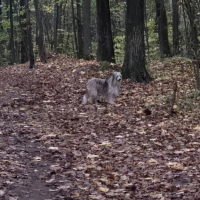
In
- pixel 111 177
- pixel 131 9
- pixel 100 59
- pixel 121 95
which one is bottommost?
pixel 111 177

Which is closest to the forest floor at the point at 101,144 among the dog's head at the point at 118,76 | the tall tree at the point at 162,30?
the dog's head at the point at 118,76

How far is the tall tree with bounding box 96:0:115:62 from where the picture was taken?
659 inches

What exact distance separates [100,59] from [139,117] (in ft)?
26.3

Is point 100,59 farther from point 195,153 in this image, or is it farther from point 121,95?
point 195,153

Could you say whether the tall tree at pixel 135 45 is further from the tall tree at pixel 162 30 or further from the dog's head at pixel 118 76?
the tall tree at pixel 162 30

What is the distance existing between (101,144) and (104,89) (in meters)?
4.12

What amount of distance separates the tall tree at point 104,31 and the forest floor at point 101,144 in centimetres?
352

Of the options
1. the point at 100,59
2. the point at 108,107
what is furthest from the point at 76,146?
the point at 100,59

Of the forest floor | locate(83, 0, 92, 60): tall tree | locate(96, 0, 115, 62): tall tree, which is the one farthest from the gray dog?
locate(83, 0, 92, 60): tall tree

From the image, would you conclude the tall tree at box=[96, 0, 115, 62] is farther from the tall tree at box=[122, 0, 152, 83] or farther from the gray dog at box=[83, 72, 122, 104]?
the gray dog at box=[83, 72, 122, 104]

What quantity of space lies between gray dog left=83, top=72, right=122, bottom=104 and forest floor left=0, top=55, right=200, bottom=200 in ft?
0.94

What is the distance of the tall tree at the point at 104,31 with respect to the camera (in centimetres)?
1673

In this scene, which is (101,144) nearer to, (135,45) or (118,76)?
(118,76)

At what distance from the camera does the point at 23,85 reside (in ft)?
50.8
